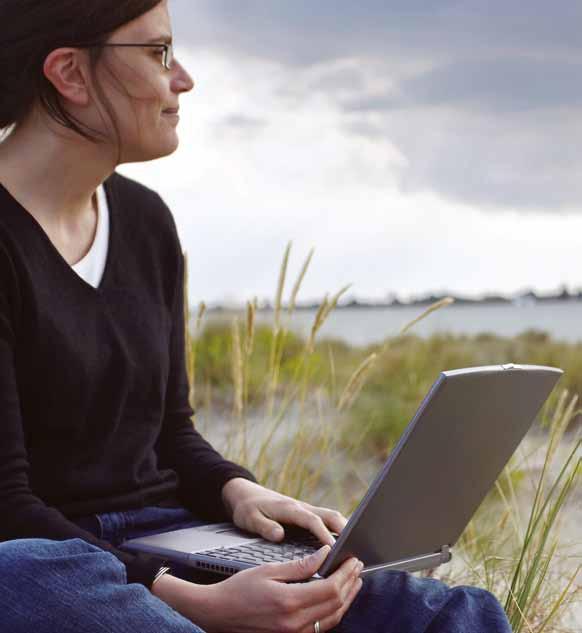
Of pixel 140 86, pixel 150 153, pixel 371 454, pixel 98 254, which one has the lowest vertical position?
pixel 371 454

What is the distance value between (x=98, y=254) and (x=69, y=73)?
12.7 inches

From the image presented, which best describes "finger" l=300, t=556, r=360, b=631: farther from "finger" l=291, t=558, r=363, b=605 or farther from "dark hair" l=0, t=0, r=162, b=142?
"dark hair" l=0, t=0, r=162, b=142

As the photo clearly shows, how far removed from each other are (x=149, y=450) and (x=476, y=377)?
0.70 m

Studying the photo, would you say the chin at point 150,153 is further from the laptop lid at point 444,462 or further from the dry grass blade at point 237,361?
the dry grass blade at point 237,361

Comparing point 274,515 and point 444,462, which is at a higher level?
point 444,462

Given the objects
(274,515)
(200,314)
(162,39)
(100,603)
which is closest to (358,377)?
(200,314)

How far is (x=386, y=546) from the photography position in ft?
4.68

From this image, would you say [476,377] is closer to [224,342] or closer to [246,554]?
[246,554]

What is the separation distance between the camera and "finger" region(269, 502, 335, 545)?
1.55 m

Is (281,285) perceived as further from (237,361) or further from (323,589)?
(323,589)

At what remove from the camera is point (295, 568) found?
1.33 metres

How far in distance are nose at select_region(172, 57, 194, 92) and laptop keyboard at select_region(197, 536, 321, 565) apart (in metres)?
0.79

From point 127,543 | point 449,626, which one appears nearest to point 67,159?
point 127,543

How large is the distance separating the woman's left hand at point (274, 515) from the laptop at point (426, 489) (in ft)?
0.07
